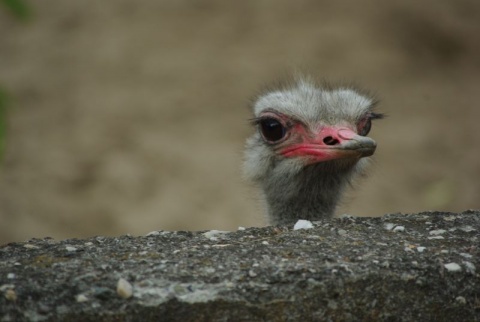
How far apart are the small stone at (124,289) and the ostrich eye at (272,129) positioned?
1751mm

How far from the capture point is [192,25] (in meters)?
9.54

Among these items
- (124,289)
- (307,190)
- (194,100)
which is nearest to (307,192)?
(307,190)

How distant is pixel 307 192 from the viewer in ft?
13.4

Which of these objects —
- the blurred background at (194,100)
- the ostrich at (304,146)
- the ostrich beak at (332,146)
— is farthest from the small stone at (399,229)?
the blurred background at (194,100)

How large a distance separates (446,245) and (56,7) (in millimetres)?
7583

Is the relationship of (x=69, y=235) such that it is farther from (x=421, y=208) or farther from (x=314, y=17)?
(x=314, y=17)

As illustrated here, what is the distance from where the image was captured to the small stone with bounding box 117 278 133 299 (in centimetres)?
230

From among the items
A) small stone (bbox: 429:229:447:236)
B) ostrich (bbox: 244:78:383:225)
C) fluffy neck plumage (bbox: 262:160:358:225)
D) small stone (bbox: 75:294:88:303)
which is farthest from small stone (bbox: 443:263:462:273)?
fluffy neck plumage (bbox: 262:160:358:225)

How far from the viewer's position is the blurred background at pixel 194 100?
7.74 m

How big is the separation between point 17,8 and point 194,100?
638 centimetres

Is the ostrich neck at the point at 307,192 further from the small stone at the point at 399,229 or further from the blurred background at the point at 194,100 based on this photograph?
the blurred background at the point at 194,100

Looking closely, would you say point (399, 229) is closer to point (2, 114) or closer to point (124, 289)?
point (124, 289)

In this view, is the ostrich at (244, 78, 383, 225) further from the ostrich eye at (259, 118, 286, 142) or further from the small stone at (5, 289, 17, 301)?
the small stone at (5, 289, 17, 301)

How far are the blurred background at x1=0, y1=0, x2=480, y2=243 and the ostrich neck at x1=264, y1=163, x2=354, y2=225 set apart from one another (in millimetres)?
2966
